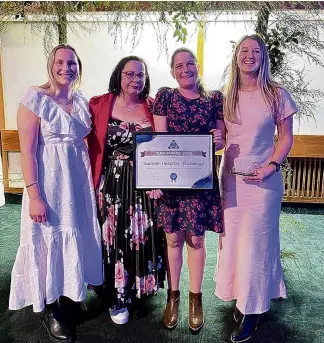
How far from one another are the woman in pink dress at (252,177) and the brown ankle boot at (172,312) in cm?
31

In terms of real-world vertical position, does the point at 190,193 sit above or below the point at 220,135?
below

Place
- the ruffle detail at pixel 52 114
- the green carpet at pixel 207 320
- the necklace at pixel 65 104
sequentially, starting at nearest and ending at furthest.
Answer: the ruffle detail at pixel 52 114
the necklace at pixel 65 104
the green carpet at pixel 207 320

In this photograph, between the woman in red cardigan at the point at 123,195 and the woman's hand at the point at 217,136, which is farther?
the woman in red cardigan at the point at 123,195

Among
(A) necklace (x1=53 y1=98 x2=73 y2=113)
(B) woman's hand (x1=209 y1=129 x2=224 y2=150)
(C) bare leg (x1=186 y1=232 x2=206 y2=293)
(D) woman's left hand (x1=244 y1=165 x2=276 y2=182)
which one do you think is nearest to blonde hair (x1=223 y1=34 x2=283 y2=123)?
(B) woman's hand (x1=209 y1=129 x2=224 y2=150)

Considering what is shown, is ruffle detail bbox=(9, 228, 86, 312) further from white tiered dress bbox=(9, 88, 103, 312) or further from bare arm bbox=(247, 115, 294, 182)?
bare arm bbox=(247, 115, 294, 182)

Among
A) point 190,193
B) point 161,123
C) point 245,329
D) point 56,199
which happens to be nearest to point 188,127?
point 161,123

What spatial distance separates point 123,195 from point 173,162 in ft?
1.22

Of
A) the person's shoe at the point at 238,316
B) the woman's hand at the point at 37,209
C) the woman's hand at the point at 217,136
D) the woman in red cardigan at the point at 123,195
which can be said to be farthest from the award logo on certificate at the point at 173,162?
the person's shoe at the point at 238,316

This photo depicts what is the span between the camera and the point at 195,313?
2383mm

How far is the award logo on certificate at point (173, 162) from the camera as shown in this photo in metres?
2.03

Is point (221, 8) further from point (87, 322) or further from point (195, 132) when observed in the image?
point (87, 322)

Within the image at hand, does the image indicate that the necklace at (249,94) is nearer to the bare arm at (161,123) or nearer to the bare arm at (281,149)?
the bare arm at (281,149)

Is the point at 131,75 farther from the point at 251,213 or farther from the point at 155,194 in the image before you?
the point at 251,213

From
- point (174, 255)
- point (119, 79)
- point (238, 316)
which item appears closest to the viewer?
point (119, 79)
